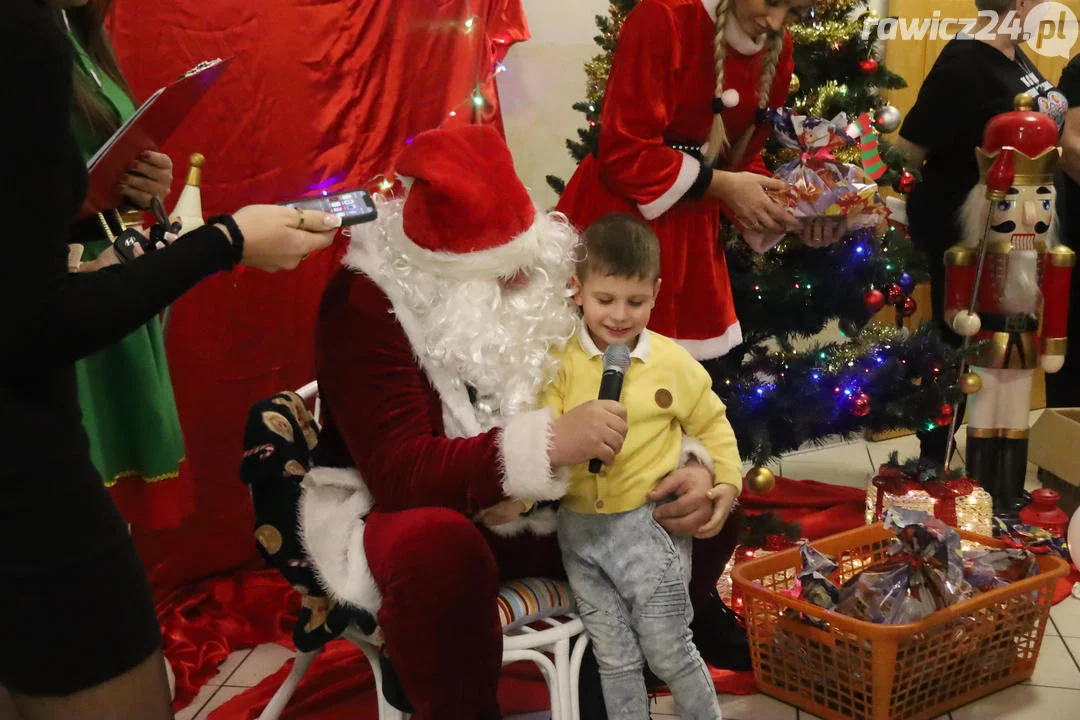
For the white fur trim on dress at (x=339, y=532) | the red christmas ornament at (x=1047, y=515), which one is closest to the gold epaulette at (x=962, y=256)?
the red christmas ornament at (x=1047, y=515)

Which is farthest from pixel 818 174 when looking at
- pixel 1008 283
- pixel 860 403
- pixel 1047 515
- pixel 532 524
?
pixel 1047 515

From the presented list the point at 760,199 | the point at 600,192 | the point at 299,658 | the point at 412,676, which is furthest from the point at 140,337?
the point at 760,199

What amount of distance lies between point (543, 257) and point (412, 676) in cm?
67

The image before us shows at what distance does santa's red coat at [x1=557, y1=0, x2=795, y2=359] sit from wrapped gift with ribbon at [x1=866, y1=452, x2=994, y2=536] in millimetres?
A: 872

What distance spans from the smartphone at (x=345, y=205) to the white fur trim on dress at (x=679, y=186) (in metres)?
0.92

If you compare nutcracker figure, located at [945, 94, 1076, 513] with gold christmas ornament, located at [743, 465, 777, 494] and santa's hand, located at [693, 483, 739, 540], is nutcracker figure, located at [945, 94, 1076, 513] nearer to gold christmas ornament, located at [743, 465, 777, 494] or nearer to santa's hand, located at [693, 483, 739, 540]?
gold christmas ornament, located at [743, 465, 777, 494]

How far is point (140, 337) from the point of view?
169cm

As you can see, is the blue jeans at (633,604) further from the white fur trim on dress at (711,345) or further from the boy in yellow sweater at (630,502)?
the white fur trim on dress at (711,345)

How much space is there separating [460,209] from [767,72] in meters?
1.13

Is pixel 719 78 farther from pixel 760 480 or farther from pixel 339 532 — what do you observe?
pixel 339 532

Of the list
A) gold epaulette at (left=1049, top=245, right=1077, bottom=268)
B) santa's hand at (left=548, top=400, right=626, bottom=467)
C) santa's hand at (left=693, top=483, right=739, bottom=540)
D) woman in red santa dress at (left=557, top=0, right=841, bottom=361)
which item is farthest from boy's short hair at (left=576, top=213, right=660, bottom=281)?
gold epaulette at (left=1049, top=245, right=1077, bottom=268)

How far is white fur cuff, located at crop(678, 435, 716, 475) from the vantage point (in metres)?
1.63

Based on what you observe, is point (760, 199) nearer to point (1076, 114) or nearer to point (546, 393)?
point (546, 393)

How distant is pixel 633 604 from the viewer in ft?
5.23
